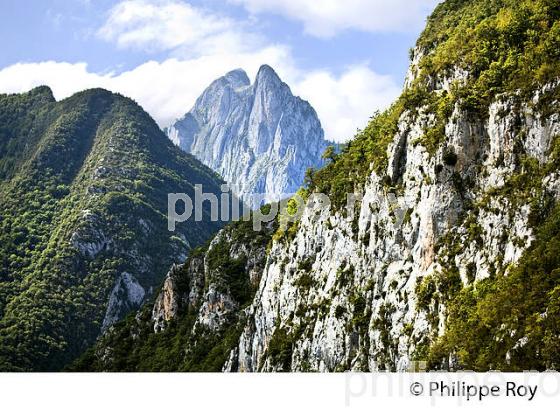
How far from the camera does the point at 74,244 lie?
157m

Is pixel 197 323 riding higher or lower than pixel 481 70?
lower

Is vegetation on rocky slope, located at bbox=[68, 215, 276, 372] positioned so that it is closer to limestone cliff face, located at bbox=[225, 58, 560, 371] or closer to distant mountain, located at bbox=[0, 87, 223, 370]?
limestone cliff face, located at bbox=[225, 58, 560, 371]

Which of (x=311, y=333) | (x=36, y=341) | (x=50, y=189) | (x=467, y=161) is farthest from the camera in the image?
(x=50, y=189)

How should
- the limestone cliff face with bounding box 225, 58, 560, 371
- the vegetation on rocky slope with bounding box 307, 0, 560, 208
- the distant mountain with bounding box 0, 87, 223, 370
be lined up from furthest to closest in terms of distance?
1. the distant mountain with bounding box 0, 87, 223, 370
2. the vegetation on rocky slope with bounding box 307, 0, 560, 208
3. the limestone cliff face with bounding box 225, 58, 560, 371

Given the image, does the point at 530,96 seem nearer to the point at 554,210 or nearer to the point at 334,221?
the point at 554,210

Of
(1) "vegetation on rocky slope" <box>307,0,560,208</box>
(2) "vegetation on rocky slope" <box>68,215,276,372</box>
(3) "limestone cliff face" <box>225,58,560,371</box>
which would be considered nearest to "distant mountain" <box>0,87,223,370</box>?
(2) "vegetation on rocky slope" <box>68,215,276,372</box>

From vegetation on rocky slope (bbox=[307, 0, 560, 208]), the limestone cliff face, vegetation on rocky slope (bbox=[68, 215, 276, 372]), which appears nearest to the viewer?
the limestone cliff face

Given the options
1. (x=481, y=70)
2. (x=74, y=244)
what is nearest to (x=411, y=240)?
(x=481, y=70)

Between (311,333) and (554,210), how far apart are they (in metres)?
22.4

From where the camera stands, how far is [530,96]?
37312 mm

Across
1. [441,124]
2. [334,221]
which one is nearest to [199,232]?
[334,221]

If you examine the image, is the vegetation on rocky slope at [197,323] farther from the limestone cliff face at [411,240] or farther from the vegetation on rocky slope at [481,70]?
the vegetation on rocky slope at [481,70]

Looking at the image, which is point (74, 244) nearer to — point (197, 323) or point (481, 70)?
point (197, 323)

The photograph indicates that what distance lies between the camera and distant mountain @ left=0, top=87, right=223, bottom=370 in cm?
13075
